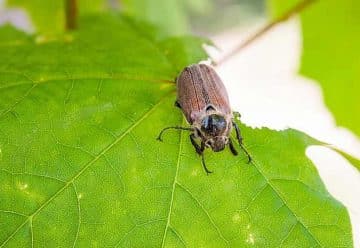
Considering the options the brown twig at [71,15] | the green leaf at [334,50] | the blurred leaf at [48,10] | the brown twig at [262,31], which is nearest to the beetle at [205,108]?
the brown twig at [262,31]

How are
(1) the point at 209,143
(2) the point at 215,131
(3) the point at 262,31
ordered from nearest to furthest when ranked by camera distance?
(1) the point at 209,143 < (2) the point at 215,131 < (3) the point at 262,31

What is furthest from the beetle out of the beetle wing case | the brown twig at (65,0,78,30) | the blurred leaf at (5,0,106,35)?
the blurred leaf at (5,0,106,35)

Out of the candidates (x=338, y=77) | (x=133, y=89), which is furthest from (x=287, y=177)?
(x=338, y=77)

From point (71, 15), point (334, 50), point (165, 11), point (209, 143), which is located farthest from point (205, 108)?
point (165, 11)

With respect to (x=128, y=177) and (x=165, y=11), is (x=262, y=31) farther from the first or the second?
(x=165, y=11)

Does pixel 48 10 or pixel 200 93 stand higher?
pixel 200 93

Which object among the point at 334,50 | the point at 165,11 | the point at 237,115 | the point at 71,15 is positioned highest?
the point at 237,115
